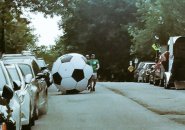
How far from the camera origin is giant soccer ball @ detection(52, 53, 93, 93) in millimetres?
28359

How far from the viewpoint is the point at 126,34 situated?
69500 millimetres

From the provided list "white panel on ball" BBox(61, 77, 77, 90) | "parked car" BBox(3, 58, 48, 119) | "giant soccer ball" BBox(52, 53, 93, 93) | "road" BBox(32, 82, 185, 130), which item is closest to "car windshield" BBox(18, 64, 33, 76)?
"parked car" BBox(3, 58, 48, 119)

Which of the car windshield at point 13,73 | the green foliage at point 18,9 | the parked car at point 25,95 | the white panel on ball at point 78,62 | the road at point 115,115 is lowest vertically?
the road at point 115,115

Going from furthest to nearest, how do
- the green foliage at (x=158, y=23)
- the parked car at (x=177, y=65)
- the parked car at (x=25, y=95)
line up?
1. the green foliage at (x=158, y=23)
2. the parked car at (x=177, y=65)
3. the parked car at (x=25, y=95)

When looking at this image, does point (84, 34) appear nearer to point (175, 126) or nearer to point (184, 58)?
point (184, 58)

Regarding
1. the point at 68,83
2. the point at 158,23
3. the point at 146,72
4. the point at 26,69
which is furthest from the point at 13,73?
the point at 158,23

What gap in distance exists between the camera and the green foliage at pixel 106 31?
69.8m

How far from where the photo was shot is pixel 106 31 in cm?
7000

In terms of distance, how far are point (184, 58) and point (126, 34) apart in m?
36.6

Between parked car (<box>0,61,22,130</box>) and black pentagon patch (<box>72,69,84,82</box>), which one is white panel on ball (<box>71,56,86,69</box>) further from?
parked car (<box>0,61,22,130</box>)

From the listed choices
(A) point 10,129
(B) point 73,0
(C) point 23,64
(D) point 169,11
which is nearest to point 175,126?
(C) point 23,64

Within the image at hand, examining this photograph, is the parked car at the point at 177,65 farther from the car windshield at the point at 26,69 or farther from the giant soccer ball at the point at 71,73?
the car windshield at the point at 26,69

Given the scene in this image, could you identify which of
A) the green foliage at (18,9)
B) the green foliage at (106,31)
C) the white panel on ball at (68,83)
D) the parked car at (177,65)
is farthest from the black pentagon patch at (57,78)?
the green foliage at (106,31)

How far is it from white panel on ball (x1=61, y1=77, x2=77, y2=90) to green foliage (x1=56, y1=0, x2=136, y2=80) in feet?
133
